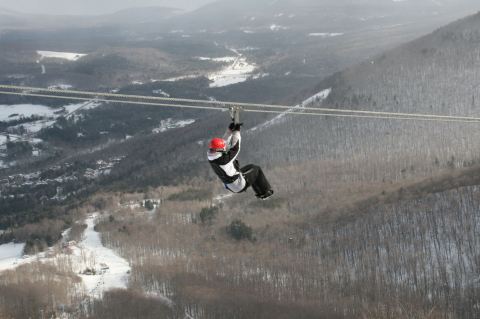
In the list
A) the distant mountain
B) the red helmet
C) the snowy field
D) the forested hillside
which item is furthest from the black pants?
the distant mountain

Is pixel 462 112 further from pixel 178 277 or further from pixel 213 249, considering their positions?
pixel 178 277

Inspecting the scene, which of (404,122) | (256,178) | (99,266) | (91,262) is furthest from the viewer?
(404,122)

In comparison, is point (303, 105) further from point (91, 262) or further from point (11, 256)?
point (91, 262)

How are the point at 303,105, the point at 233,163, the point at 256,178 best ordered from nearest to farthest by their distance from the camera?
the point at 233,163, the point at 256,178, the point at 303,105

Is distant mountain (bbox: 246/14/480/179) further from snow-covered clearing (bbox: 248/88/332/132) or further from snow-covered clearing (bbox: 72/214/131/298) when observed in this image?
snow-covered clearing (bbox: 72/214/131/298)

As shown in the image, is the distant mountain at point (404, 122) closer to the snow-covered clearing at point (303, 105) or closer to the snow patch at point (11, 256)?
the snow-covered clearing at point (303, 105)

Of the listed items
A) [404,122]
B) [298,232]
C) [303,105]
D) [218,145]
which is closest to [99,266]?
[298,232]

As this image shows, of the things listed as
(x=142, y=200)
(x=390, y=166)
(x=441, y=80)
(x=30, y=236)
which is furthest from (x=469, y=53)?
(x=30, y=236)

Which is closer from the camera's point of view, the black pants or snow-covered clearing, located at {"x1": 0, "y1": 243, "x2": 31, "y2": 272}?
the black pants
